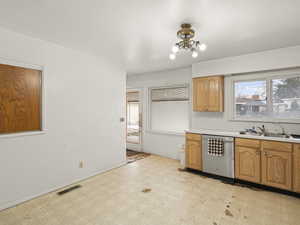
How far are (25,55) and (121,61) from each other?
186 cm

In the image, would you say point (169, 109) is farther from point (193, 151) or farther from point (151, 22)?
point (151, 22)

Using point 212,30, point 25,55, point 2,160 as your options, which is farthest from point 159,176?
point 25,55

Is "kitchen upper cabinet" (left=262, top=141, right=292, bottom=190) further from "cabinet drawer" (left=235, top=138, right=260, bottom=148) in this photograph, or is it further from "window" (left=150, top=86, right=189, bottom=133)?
"window" (left=150, top=86, right=189, bottom=133)

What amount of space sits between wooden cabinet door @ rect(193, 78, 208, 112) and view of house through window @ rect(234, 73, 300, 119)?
2.13 ft

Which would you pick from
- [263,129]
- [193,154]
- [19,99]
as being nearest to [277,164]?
[263,129]

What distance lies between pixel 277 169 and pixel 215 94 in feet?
5.72

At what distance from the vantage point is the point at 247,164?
2980mm

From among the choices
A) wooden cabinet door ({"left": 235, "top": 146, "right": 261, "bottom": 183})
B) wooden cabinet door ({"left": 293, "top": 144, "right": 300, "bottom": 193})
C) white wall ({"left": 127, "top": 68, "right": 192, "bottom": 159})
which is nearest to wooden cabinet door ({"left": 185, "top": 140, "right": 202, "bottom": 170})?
white wall ({"left": 127, "top": 68, "right": 192, "bottom": 159})

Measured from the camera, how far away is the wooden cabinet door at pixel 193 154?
3518 millimetres

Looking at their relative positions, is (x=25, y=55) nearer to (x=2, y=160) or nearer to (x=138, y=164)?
(x=2, y=160)

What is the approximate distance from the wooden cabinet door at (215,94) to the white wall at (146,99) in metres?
0.80

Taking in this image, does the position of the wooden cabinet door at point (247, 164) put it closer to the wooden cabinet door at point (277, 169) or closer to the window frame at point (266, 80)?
the wooden cabinet door at point (277, 169)

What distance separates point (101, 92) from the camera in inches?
142

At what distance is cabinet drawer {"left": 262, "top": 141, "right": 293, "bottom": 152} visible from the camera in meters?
2.62
